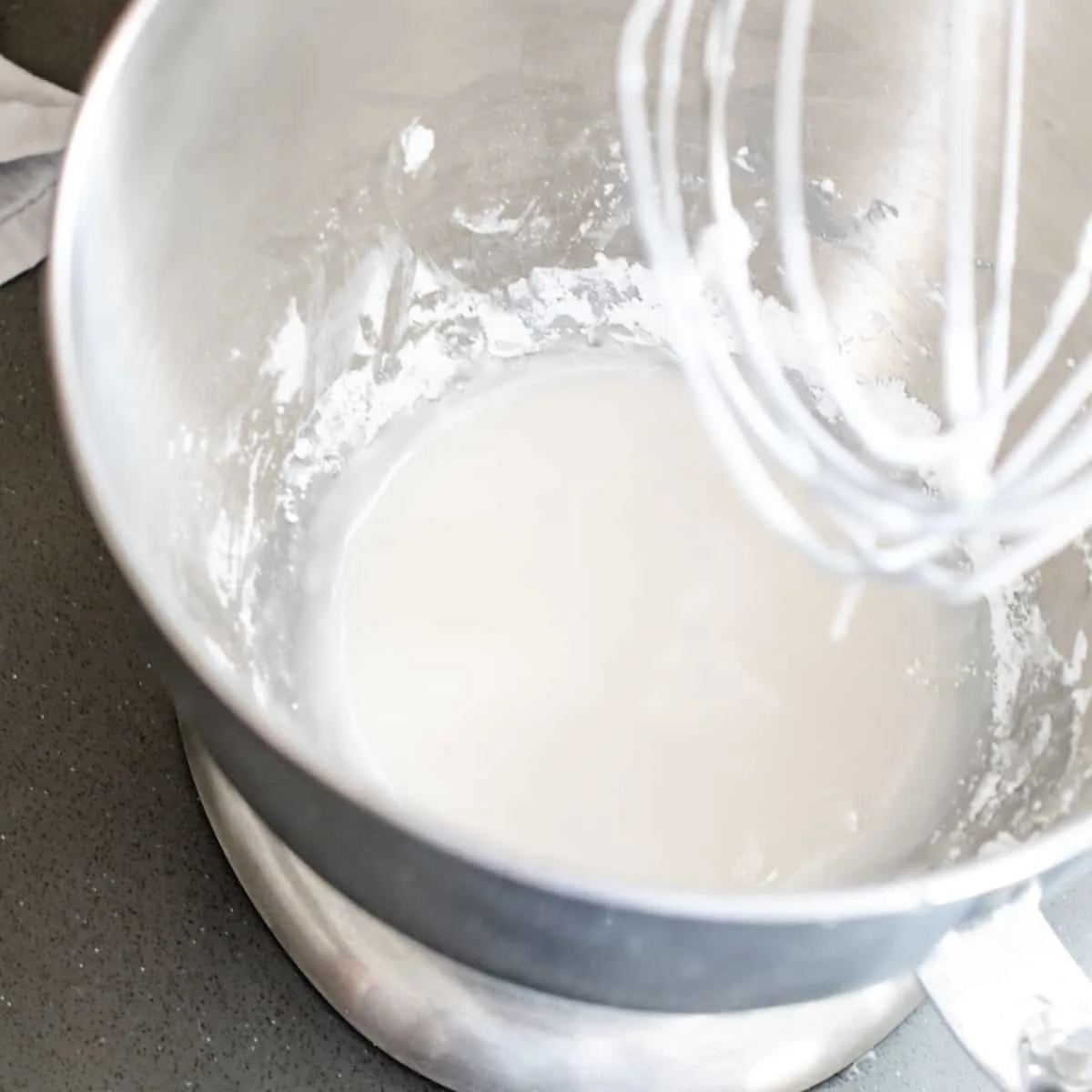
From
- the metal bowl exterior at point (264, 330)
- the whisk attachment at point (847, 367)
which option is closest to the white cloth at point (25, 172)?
the metal bowl exterior at point (264, 330)

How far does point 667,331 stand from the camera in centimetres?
70

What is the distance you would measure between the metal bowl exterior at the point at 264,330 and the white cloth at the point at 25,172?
0.11 metres

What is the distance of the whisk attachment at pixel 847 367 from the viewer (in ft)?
1.91

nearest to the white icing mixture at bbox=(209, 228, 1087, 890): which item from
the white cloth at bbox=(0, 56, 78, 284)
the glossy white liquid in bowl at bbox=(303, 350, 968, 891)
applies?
the glossy white liquid in bowl at bbox=(303, 350, 968, 891)

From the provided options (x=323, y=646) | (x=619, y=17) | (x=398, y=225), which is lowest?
(x=323, y=646)

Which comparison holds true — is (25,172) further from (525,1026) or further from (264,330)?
(525,1026)

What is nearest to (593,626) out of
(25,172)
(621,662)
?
(621,662)

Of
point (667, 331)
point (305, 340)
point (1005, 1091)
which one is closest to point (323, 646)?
point (305, 340)

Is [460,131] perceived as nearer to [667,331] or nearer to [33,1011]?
[667,331]

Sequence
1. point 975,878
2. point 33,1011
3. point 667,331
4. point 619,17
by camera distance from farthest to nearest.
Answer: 1. point 667,331
2. point 619,17
3. point 33,1011
4. point 975,878

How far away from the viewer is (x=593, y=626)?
1.94 feet

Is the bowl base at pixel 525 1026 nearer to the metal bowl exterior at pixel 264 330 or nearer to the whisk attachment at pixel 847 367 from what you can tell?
the metal bowl exterior at pixel 264 330

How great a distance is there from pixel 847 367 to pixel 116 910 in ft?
1.41

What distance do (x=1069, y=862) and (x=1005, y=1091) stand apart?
0.06m
